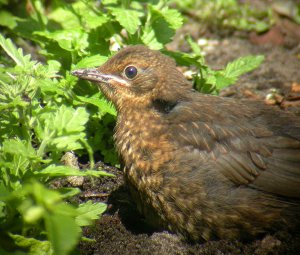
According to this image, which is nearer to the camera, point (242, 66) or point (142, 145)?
point (142, 145)

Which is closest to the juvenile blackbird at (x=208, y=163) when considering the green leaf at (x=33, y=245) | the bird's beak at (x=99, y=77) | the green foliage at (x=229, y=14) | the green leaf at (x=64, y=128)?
the bird's beak at (x=99, y=77)

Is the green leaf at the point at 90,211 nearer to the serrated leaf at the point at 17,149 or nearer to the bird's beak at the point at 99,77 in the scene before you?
the serrated leaf at the point at 17,149

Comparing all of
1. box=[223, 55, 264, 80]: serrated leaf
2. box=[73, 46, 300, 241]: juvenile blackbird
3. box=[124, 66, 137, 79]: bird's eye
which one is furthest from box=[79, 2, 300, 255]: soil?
box=[124, 66, 137, 79]: bird's eye

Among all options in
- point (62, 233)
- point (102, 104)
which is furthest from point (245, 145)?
point (62, 233)

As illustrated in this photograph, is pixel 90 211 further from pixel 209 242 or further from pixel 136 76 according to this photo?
pixel 136 76

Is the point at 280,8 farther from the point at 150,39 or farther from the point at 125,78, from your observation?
the point at 125,78

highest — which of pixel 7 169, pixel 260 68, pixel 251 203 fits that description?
pixel 7 169

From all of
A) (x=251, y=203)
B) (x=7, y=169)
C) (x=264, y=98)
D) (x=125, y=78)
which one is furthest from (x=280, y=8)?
(x=7, y=169)
